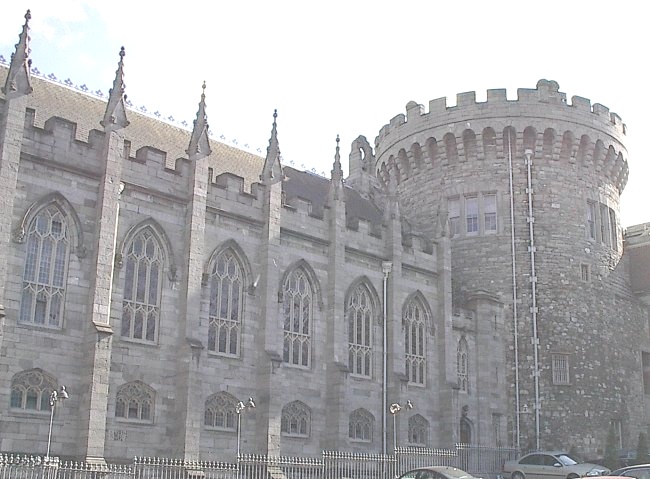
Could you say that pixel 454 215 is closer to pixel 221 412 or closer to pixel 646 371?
pixel 646 371

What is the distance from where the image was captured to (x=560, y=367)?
36688 millimetres

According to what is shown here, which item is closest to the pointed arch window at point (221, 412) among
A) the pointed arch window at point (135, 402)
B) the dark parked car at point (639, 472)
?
the pointed arch window at point (135, 402)

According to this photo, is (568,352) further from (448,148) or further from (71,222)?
(71,222)

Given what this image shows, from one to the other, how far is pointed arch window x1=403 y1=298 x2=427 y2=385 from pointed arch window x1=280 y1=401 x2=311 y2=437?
18.3ft

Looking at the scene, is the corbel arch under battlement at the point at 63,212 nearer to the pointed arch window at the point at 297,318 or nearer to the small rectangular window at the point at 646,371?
the pointed arch window at the point at 297,318

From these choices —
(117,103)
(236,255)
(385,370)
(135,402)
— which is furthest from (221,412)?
(117,103)

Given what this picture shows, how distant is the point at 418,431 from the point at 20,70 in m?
19.2

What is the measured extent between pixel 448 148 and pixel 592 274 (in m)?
8.22

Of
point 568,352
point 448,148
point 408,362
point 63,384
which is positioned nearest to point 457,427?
point 408,362

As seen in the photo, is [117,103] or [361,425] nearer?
[117,103]

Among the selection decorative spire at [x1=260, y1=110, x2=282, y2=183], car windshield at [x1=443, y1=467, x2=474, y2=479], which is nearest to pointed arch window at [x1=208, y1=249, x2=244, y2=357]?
decorative spire at [x1=260, y1=110, x2=282, y2=183]

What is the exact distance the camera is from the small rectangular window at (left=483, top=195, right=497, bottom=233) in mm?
38750

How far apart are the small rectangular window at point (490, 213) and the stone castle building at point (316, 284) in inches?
7.2

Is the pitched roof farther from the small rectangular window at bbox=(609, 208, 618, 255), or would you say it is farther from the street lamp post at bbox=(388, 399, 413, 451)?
the small rectangular window at bbox=(609, 208, 618, 255)
